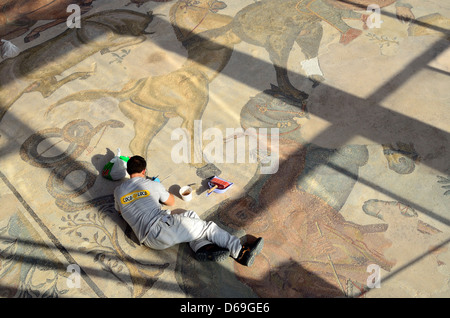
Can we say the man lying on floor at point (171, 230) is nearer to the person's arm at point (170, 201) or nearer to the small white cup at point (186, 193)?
the person's arm at point (170, 201)

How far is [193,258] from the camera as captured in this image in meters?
4.16

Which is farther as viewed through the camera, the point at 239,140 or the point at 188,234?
the point at 239,140

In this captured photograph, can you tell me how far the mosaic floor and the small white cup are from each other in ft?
0.31

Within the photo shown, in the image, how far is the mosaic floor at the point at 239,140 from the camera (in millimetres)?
4070

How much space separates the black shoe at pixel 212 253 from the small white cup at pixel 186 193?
67 centimetres

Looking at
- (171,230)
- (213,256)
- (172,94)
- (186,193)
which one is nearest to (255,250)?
(213,256)

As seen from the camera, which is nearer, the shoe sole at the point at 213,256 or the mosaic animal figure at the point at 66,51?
the shoe sole at the point at 213,256

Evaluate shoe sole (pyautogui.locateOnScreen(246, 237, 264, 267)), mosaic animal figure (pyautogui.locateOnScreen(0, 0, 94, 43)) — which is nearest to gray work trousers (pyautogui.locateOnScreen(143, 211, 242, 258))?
shoe sole (pyautogui.locateOnScreen(246, 237, 264, 267))

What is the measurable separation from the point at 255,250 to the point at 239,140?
1.60m

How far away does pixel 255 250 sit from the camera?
4.04 meters

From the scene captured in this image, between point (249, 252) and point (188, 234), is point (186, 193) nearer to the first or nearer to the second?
point (188, 234)

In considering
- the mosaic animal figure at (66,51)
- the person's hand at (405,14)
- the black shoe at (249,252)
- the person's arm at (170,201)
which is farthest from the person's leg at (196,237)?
the person's hand at (405,14)

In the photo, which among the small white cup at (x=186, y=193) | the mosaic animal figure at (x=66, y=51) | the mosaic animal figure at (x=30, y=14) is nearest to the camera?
the small white cup at (x=186, y=193)

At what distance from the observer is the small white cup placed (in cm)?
457
